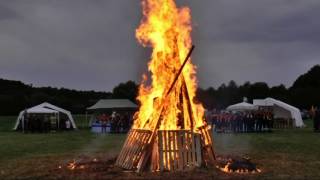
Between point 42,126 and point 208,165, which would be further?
point 42,126

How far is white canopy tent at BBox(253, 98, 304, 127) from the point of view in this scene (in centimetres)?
4694

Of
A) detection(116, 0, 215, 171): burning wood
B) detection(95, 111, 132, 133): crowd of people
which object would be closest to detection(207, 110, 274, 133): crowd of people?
detection(95, 111, 132, 133): crowd of people

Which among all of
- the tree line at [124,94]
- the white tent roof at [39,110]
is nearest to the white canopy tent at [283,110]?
the tree line at [124,94]

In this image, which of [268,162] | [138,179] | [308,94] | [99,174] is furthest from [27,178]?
[308,94]

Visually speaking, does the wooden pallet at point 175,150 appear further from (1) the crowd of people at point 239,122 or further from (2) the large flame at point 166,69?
(1) the crowd of people at point 239,122

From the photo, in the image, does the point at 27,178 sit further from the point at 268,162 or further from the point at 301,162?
the point at 301,162

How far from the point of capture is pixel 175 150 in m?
14.4

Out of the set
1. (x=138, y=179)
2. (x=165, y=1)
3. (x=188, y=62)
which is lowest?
(x=138, y=179)

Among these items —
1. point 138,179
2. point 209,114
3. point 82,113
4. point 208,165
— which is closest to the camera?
point 138,179

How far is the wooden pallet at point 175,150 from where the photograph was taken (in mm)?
14312

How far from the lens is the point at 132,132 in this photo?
15555 mm

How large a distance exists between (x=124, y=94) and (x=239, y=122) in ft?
144

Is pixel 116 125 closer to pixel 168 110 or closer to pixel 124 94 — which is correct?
pixel 168 110

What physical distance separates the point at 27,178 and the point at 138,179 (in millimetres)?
3101
